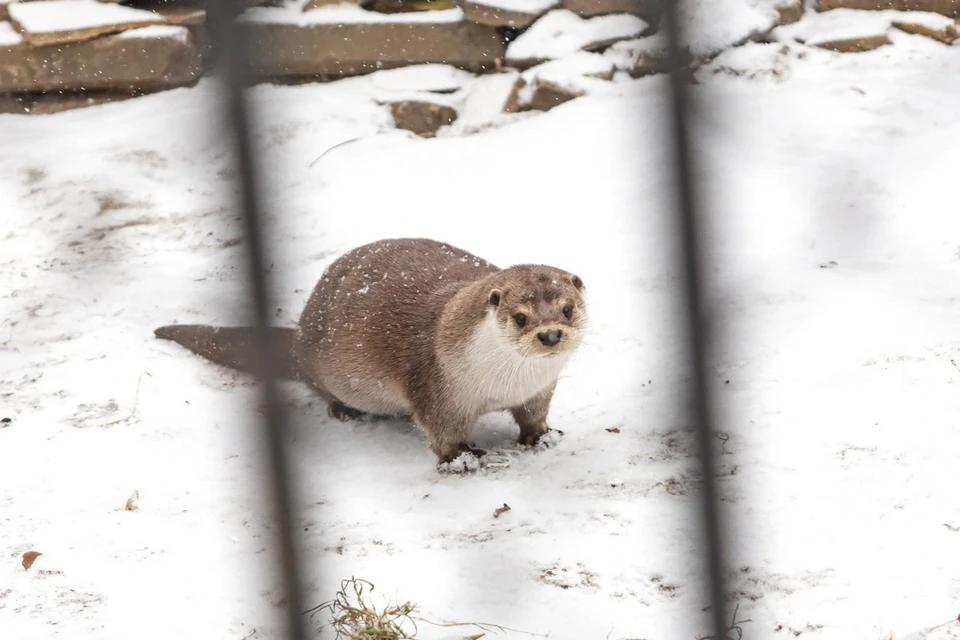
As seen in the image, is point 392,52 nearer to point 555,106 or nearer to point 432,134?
point 432,134

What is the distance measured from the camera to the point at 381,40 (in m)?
7.27

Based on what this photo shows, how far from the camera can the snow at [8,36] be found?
7.06 metres

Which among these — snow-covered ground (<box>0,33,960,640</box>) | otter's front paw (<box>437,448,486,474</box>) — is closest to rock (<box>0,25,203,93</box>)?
snow-covered ground (<box>0,33,960,640</box>)

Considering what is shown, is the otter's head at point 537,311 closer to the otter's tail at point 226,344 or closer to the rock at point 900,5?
the otter's tail at point 226,344

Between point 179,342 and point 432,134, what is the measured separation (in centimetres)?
277

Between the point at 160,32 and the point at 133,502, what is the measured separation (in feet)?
14.1

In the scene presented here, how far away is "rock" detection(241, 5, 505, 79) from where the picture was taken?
7164mm

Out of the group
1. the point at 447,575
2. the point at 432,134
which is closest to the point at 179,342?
the point at 447,575

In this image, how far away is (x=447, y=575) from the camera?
297 cm

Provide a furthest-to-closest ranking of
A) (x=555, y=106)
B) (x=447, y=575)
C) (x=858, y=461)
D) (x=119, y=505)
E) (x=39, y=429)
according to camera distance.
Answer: (x=555, y=106), (x=39, y=429), (x=119, y=505), (x=858, y=461), (x=447, y=575)

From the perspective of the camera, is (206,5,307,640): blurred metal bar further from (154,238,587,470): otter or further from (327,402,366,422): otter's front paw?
(327,402,366,422): otter's front paw

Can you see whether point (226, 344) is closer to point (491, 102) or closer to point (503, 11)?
point (491, 102)

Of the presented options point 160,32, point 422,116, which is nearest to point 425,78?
point 422,116

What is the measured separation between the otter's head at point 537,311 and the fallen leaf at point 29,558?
1.49 metres
